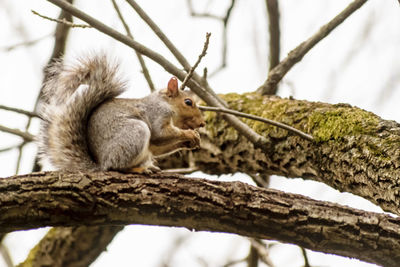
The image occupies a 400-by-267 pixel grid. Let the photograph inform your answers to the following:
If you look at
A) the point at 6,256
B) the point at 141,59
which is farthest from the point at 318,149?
the point at 6,256

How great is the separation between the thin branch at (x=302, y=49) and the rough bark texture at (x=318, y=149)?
94mm

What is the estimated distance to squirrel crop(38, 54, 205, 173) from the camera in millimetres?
2396

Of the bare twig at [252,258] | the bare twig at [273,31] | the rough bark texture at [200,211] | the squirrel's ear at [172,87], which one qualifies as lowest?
the bare twig at [252,258]

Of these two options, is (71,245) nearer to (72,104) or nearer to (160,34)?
(72,104)

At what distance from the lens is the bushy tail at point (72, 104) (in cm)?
243

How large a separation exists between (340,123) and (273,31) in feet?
3.60

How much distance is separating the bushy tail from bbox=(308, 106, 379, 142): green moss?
43.1 inches

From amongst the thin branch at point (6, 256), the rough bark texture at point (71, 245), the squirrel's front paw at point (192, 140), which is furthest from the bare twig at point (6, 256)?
the squirrel's front paw at point (192, 140)

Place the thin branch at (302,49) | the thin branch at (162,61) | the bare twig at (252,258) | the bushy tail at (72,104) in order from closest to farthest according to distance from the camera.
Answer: the thin branch at (162,61)
the bushy tail at (72,104)
the thin branch at (302,49)
the bare twig at (252,258)

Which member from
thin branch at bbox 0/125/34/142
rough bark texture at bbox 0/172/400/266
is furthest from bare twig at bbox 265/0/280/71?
thin branch at bbox 0/125/34/142

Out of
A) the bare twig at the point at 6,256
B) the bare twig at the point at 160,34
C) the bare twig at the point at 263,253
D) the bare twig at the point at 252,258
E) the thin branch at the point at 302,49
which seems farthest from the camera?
the bare twig at the point at 252,258

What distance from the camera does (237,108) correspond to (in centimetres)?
323

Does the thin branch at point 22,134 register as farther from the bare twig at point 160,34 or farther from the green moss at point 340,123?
the green moss at point 340,123

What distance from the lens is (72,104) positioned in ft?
8.15
